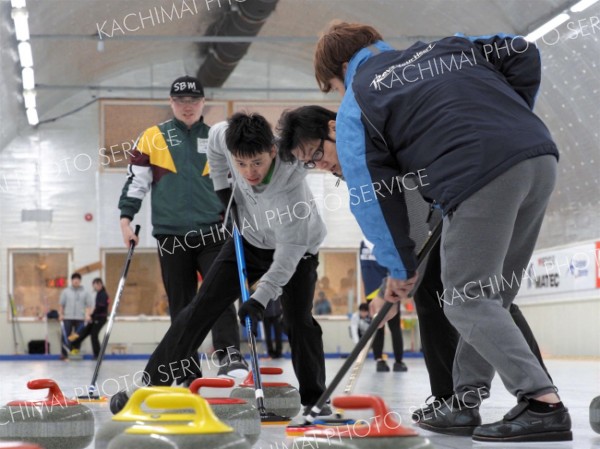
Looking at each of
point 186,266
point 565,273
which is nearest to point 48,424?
point 186,266

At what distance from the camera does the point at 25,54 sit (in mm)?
15453

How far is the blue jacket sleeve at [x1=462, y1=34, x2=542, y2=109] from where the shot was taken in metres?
3.35

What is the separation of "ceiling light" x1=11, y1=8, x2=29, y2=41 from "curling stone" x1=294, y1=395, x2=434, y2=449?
1208 centimetres

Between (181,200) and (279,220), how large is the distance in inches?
69.0

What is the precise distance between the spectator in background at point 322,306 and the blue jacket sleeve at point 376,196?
738 inches

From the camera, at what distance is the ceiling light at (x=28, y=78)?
1658cm

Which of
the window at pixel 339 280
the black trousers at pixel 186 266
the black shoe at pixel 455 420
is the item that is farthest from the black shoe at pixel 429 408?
the window at pixel 339 280

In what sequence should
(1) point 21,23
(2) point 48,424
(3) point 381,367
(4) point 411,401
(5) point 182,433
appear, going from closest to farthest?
1. (5) point 182,433
2. (2) point 48,424
3. (4) point 411,401
4. (3) point 381,367
5. (1) point 21,23

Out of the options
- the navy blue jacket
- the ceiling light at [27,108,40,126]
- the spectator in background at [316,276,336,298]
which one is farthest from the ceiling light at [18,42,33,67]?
the navy blue jacket

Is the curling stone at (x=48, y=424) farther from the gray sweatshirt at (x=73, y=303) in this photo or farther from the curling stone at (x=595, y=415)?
the gray sweatshirt at (x=73, y=303)

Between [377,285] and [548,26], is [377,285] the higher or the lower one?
the lower one

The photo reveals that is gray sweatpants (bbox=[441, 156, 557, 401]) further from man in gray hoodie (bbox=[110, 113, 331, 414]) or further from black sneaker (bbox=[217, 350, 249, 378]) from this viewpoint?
black sneaker (bbox=[217, 350, 249, 378])

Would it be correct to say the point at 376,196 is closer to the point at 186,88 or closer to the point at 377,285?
the point at 186,88

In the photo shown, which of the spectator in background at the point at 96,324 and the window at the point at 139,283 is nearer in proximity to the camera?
the spectator in background at the point at 96,324
